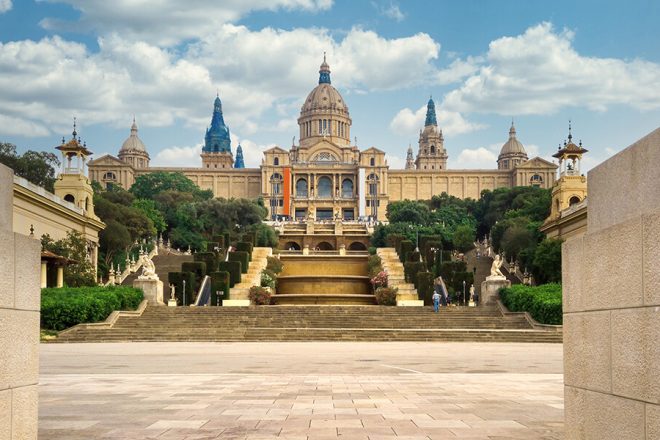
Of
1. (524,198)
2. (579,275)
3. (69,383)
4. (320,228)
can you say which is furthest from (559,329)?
(320,228)

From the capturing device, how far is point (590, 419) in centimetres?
676

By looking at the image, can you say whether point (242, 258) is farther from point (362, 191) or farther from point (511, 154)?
point (511, 154)

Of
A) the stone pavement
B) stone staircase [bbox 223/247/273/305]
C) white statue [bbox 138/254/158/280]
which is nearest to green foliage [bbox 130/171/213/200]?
stone staircase [bbox 223/247/273/305]

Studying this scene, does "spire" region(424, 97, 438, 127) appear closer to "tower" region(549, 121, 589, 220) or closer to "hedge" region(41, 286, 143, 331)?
"tower" region(549, 121, 589, 220)

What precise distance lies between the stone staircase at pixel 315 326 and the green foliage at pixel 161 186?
87413 mm

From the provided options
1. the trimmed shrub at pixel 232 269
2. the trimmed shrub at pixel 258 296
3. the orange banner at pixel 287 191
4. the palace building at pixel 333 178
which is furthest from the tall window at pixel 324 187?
the trimmed shrub at pixel 258 296

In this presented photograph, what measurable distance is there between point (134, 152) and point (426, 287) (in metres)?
133

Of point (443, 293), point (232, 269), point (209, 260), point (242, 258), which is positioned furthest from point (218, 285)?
point (443, 293)

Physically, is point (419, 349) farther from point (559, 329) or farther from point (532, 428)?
point (532, 428)

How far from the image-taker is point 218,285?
155 feet

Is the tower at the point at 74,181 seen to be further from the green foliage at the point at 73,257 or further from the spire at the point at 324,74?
the spire at the point at 324,74

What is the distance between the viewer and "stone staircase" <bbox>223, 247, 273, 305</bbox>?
1946 inches

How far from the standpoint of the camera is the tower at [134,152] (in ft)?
559

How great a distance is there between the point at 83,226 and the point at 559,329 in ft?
128
